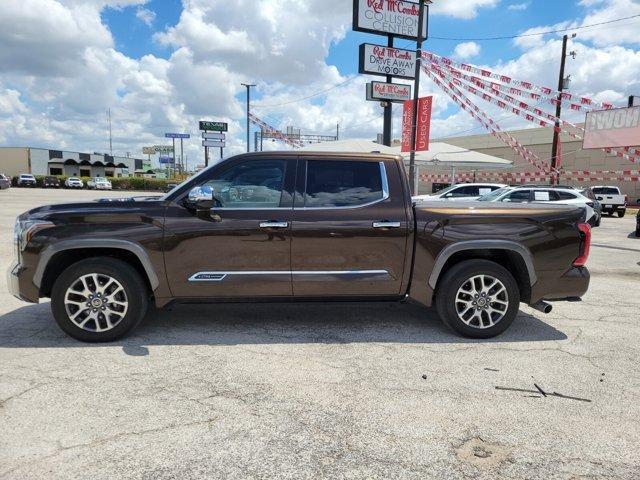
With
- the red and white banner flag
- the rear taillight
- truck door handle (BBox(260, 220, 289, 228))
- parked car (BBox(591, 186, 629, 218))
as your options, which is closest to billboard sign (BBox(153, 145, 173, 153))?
the red and white banner flag

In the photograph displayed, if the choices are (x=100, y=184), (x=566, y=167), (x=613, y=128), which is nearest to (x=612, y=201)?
(x=613, y=128)

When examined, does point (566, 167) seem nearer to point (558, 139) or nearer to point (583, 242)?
point (558, 139)

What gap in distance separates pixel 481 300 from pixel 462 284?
255 mm

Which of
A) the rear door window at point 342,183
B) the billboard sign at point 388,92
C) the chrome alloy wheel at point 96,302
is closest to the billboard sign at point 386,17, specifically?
the billboard sign at point 388,92

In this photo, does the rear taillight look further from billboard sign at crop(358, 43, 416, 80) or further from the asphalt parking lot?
billboard sign at crop(358, 43, 416, 80)

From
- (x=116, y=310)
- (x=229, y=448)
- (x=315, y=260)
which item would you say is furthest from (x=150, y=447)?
(x=315, y=260)

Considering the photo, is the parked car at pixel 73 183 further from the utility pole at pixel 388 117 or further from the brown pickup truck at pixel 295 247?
the brown pickup truck at pixel 295 247

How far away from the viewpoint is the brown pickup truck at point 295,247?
4.25m

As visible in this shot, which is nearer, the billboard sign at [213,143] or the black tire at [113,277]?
the black tire at [113,277]

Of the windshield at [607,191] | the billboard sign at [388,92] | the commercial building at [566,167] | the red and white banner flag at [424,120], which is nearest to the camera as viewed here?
the red and white banner flag at [424,120]

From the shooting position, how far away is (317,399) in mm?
3336

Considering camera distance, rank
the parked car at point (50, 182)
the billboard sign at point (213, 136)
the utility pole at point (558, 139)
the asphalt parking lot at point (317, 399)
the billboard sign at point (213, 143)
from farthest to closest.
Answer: the parked car at point (50, 182) < the billboard sign at point (213, 136) < the billboard sign at point (213, 143) < the utility pole at point (558, 139) < the asphalt parking lot at point (317, 399)

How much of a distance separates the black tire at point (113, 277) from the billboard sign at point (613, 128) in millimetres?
24796

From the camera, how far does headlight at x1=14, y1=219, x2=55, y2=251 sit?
420 centimetres
